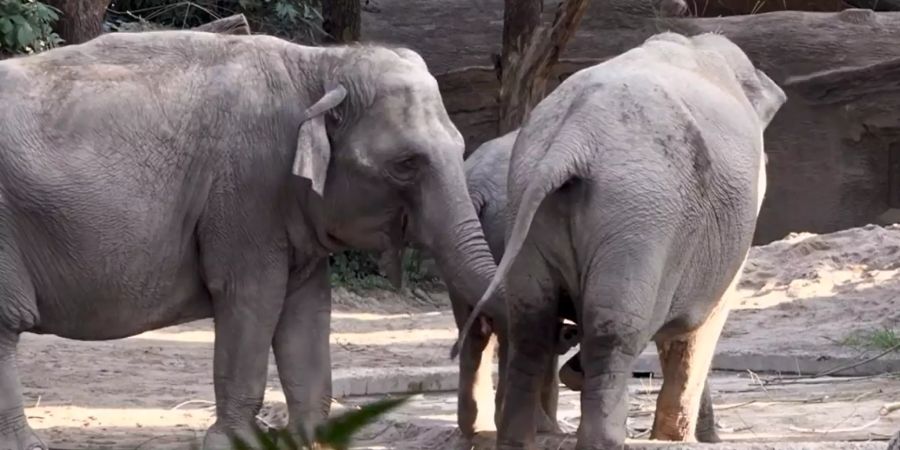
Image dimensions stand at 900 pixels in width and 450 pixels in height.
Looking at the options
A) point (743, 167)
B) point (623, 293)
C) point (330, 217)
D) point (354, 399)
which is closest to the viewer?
point (623, 293)

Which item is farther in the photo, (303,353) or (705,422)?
(705,422)

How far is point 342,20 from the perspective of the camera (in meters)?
15.9

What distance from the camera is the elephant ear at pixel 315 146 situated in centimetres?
688

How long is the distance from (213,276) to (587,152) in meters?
1.71

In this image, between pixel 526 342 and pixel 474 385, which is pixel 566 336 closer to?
pixel 526 342

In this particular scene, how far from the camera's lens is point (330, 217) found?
7055 mm

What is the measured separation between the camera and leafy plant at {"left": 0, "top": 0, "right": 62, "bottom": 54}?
40.4ft

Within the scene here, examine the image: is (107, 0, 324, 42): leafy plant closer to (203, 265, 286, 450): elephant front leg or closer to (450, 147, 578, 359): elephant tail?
(203, 265, 286, 450): elephant front leg

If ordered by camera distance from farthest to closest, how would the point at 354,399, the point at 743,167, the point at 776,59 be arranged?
Answer: 1. the point at 776,59
2. the point at 354,399
3. the point at 743,167

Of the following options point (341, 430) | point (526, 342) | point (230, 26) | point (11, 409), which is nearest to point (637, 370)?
point (230, 26)

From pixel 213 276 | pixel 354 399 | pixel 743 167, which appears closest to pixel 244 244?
pixel 213 276

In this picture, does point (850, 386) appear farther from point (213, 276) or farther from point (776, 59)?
point (776, 59)

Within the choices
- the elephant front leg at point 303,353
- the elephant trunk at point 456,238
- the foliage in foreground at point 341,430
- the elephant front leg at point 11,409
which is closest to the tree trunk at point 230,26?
the elephant front leg at point 303,353

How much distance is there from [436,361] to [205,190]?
5128 millimetres
